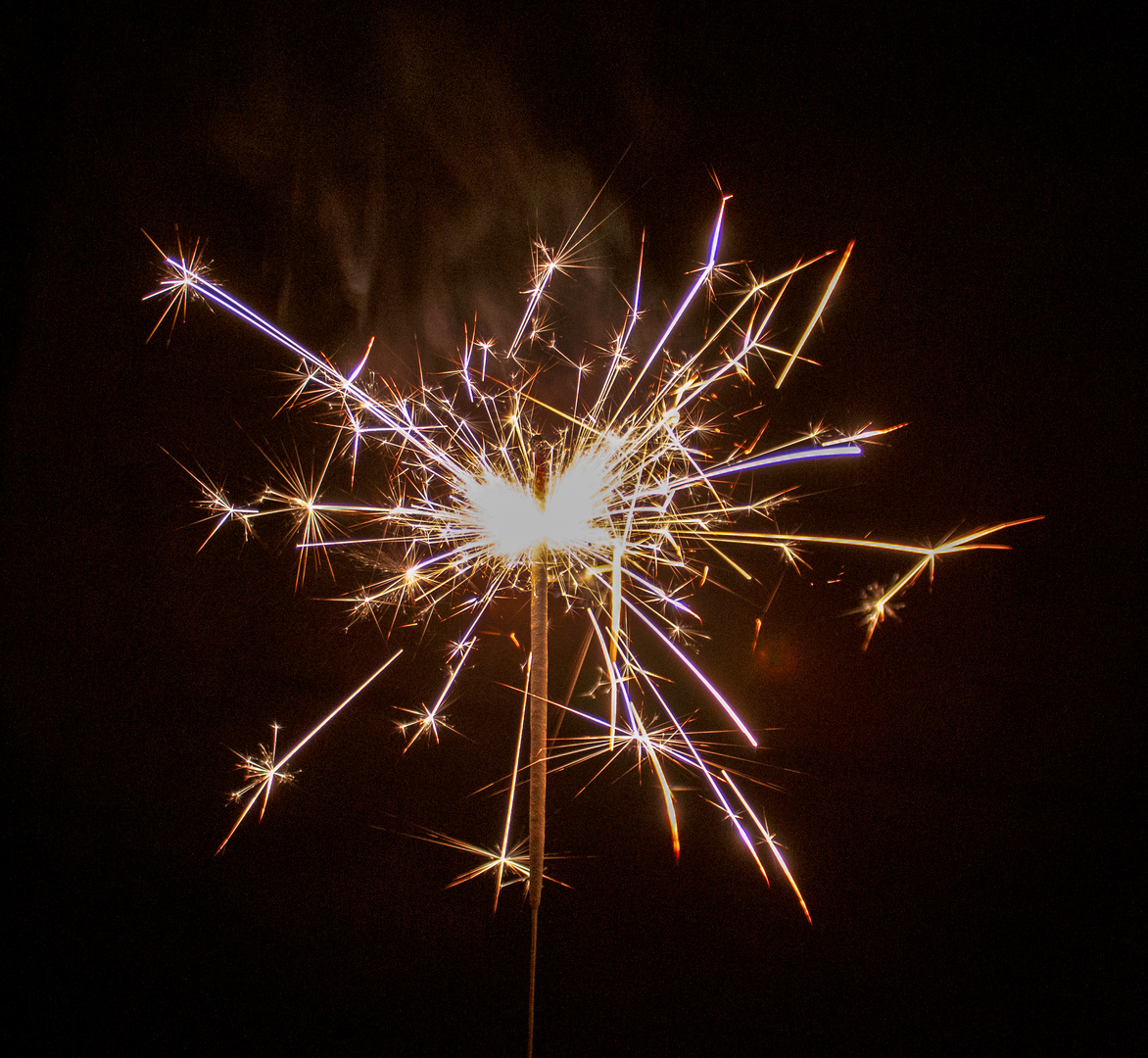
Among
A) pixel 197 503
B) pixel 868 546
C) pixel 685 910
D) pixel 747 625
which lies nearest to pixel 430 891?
pixel 685 910

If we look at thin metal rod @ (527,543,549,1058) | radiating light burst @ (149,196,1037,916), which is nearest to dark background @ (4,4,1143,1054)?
radiating light burst @ (149,196,1037,916)

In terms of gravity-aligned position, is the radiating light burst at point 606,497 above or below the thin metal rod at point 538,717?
above

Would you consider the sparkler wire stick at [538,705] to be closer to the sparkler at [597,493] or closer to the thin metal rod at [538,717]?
the thin metal rod at [538,717]

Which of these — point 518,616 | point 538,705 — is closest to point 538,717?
point 538,705

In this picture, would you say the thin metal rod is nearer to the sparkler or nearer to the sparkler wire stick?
the sparkler wire stick

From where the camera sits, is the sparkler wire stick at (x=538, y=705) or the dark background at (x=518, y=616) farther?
the dark background at (x=518, y=616)

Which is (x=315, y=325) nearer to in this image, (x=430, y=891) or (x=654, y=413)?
(x=654, y=413)

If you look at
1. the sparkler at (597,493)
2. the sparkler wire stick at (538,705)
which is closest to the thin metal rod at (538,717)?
the sparkler wire stick at (538,705)
